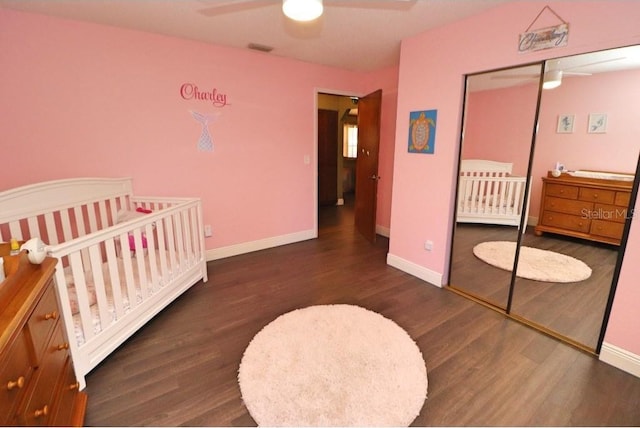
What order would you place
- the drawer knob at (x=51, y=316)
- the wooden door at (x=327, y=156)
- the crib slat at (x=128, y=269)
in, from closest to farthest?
1. the drawer knob at (x=51, y=316)
2. the crib slat at (x=128, y=269)
3. the wooden door at (x=327, y=156)

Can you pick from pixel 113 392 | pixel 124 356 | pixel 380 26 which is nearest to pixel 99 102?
pixel 124 356

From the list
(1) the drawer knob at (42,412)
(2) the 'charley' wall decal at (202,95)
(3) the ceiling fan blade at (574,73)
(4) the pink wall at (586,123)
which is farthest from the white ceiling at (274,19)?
(1) the drawer knob at (42,412)

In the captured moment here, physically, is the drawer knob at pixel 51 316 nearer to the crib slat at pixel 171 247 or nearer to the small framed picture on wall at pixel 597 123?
the crib slat at pixel 171 247

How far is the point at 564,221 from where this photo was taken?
9.63 ft

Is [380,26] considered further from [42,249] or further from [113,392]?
[113,392]

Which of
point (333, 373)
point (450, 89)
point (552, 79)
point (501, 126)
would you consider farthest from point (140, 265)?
point (552, 79)

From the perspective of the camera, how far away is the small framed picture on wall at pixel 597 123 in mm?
2275

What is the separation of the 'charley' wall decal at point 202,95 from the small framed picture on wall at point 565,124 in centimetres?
316

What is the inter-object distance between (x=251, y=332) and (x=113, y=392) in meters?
0.84

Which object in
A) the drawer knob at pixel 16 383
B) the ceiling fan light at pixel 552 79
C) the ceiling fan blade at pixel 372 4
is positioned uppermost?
the ceiling fan blade at pixel 372 4

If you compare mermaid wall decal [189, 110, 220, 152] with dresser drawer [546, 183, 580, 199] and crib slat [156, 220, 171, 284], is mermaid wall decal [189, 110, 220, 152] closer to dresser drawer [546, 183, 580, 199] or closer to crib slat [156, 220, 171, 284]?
crib slat [156, 220, 171, 284]

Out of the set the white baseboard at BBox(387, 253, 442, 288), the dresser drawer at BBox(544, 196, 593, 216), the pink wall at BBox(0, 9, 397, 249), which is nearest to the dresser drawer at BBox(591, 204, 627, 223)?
the dresser drawer at BBox(544, 196, 593, 216)

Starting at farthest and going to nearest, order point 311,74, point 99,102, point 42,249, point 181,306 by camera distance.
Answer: point 311,74, point 99,102, point 181,306, point 42,249

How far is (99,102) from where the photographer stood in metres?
2.69
